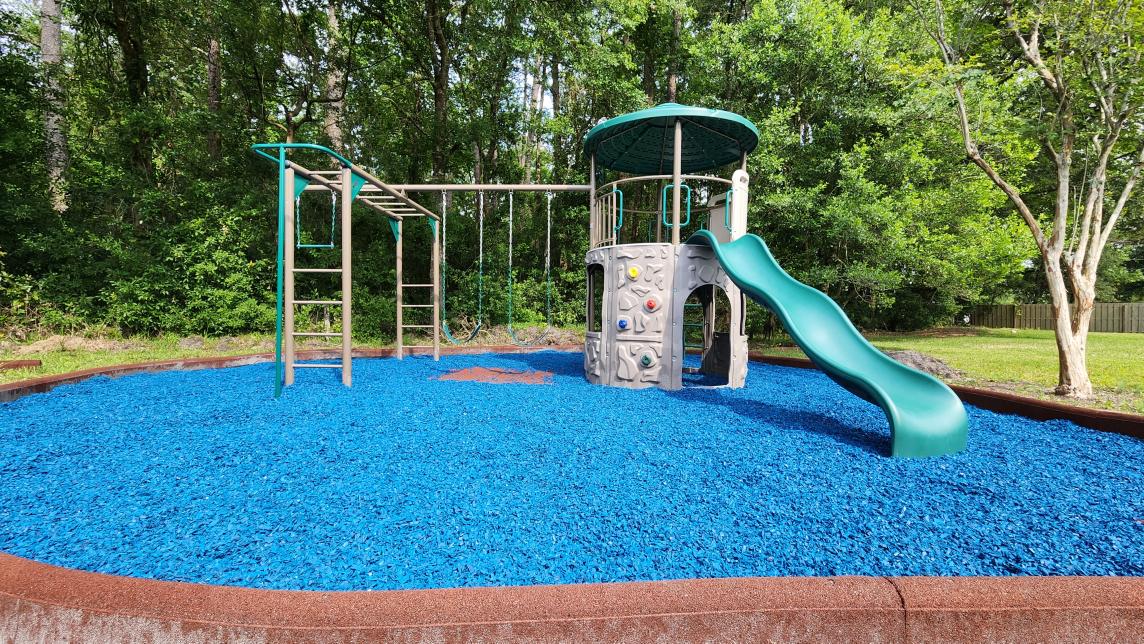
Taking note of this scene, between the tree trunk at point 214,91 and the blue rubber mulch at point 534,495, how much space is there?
1088cm

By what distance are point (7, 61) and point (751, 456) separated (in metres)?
16.9

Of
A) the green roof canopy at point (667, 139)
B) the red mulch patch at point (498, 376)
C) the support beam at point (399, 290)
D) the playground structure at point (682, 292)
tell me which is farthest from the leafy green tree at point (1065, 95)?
the support beam at point (399, 290)

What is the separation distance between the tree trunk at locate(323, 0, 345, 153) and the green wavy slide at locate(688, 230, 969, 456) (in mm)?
11947

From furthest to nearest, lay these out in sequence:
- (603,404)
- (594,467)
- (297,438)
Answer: (603,404)
(297,438)
(594,467)

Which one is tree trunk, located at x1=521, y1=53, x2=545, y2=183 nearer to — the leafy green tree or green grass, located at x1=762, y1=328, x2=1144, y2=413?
green grass, located at x1=762, y1=328, x2=1144, y2=413

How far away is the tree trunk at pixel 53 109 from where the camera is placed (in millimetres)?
11352

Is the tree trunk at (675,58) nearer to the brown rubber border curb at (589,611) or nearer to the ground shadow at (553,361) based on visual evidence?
the ground shadow at (553,361)

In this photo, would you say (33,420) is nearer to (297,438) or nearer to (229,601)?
(297,438)

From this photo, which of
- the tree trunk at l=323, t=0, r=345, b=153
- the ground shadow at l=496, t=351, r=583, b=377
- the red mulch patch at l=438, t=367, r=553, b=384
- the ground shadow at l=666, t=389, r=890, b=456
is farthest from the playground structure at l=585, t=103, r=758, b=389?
the tree trunk at l=323, t=0, r=345, b=153

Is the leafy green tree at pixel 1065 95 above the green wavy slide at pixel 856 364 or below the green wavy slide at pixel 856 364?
above

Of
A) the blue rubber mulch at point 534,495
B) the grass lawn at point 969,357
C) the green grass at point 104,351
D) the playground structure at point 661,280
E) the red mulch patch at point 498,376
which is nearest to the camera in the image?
the blue rubber mulch at point 534,495

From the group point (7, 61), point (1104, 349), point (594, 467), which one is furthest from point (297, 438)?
point (1104, 349)

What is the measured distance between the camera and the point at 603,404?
5.14 m

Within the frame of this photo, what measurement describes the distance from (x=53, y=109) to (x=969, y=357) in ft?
68.2
